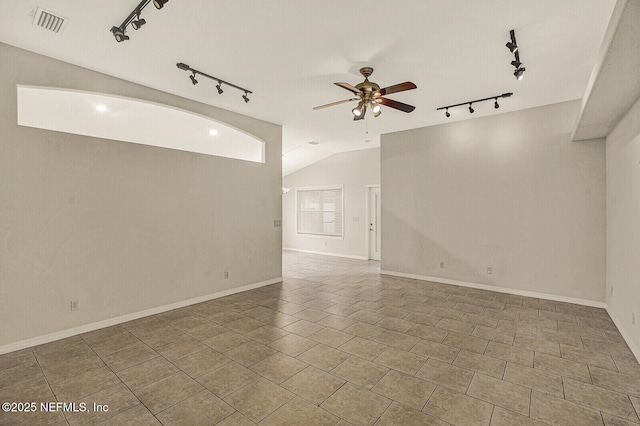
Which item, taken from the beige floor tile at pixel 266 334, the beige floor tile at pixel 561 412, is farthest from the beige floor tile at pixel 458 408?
the beige floor tile at pixel 266 334

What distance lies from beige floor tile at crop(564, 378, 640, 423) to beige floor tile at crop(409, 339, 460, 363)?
867 mm

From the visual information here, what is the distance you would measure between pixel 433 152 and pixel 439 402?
472cm

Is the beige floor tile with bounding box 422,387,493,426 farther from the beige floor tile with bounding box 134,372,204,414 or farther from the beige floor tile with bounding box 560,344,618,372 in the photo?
the beige floor tile with bounding box 134,372,204,414

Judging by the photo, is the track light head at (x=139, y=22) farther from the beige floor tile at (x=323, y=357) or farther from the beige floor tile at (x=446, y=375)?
the beige floor tile at (x=446, y=375)

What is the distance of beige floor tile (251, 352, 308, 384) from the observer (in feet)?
8.45

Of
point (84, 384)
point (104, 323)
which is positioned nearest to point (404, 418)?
point (84, 384)

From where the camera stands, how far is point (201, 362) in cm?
281

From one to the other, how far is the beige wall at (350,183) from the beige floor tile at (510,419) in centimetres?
642

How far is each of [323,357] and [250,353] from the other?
72 cm

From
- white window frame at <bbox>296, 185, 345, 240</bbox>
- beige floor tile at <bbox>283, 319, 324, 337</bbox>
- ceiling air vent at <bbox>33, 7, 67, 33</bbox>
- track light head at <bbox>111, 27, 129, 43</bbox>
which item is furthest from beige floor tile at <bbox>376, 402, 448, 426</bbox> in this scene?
white window frame at <bbox>296, 185, 345, 240</bbox>

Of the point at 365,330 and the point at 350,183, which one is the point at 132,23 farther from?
the point at 350,183

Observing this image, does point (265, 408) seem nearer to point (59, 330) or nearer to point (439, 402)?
point (439, 402)

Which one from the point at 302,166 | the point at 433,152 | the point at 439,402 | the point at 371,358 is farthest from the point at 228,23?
the point at 302,166

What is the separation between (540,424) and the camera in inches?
78.5
